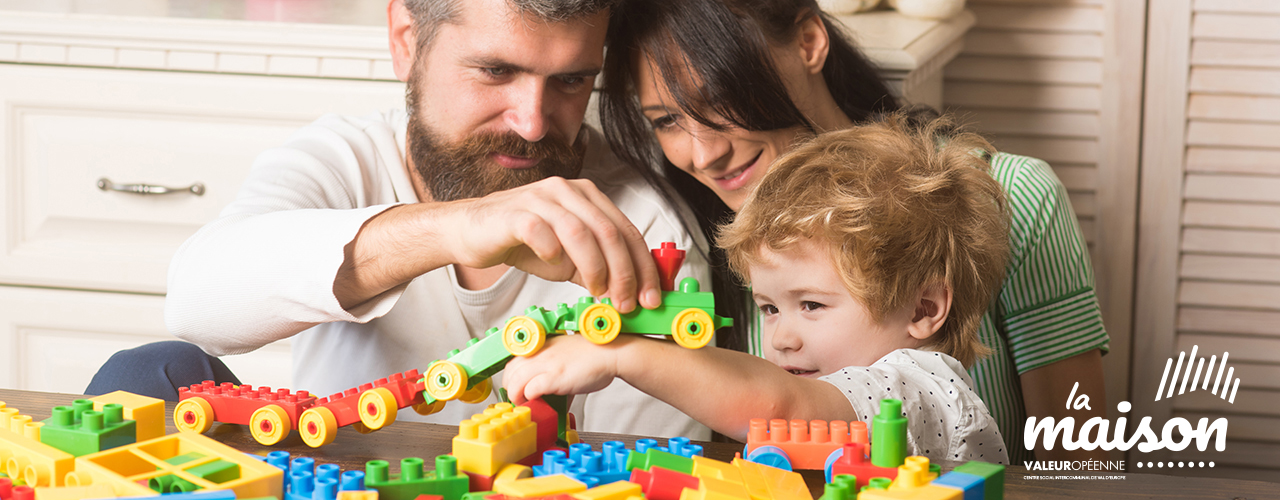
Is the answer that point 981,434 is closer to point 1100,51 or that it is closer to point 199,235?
point 199,235

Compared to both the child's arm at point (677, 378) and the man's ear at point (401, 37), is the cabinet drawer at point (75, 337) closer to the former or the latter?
the man's ear at point (401, 37)

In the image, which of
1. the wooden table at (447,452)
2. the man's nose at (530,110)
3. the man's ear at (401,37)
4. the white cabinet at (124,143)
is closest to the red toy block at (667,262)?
the wooden table at (447,452)

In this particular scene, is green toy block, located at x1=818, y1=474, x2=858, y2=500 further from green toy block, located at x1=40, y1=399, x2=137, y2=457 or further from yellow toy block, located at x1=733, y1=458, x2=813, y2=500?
green toy block, located at x1=40, y1=399, x2=137, y2=457

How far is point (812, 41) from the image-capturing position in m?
1.19

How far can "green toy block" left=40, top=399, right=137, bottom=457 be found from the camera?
562 millimetres

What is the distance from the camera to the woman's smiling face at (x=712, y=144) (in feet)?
3.56

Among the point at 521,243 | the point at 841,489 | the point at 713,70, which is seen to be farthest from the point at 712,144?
the point at 841,489

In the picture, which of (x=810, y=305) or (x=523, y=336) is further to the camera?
(x=810, y=305)

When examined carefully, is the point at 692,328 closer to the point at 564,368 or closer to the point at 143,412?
the point at 564,368

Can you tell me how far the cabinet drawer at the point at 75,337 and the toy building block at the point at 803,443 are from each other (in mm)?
1116

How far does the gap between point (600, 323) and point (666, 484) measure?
139 millimetres

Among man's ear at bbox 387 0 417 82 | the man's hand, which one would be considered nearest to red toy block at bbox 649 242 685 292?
the man's hand

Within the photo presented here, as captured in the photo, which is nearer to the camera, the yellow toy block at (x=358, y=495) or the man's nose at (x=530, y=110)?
the yellow toy block at (x=358, y=495)

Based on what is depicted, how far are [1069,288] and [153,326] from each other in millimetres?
1347
